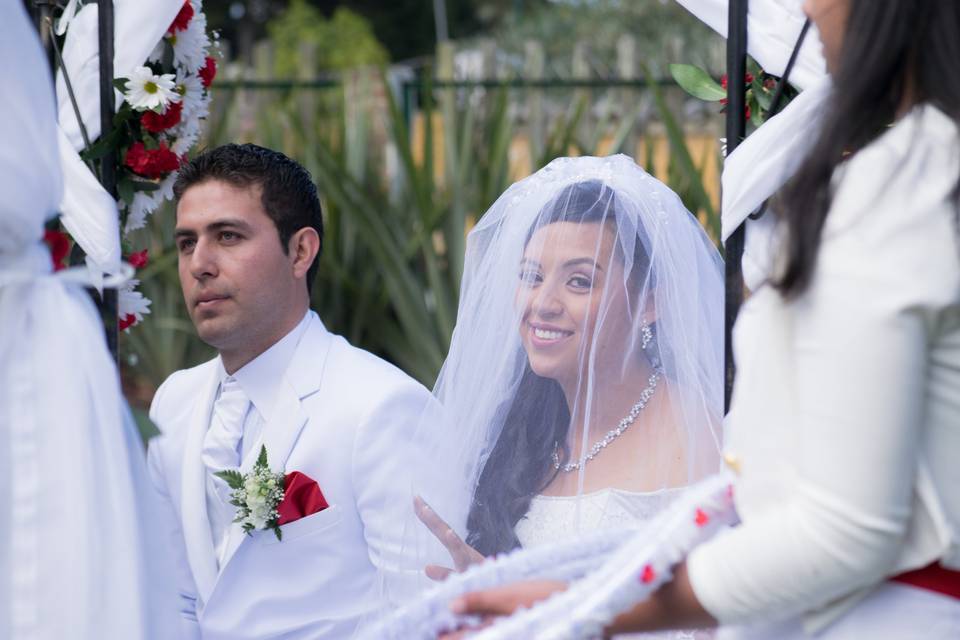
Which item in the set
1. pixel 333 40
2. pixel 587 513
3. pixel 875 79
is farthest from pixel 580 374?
pixel 333 40

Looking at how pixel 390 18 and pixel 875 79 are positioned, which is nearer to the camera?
pixel 875 79

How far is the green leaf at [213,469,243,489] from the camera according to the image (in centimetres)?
295

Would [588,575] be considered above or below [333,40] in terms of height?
below

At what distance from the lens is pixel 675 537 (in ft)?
4.77

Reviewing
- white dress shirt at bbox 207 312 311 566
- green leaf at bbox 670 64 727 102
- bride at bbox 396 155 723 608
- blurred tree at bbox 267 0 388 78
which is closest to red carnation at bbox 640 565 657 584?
bride at bbox 396 155 723 608

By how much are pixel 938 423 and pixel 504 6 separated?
21152 mm

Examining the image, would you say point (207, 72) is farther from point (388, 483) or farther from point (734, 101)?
point (734, 101)

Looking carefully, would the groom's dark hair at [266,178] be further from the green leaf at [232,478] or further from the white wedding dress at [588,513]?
the white wedding dress at [588,513]

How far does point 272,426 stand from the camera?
312 centimetres

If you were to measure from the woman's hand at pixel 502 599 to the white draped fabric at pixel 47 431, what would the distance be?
24.7 inches

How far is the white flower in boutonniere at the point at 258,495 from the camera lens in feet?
9.52

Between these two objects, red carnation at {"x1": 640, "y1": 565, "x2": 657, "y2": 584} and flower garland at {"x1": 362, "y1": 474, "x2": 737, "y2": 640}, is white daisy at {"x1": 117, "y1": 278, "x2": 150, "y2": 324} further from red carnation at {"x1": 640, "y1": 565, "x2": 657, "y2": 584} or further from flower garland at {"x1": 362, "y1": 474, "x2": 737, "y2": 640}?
red carnation at {"x1": 640, "y1": 565, "x2": 657, "y2": 584}

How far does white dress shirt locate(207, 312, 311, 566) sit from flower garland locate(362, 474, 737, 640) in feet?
5.18

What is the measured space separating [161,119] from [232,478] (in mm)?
870
